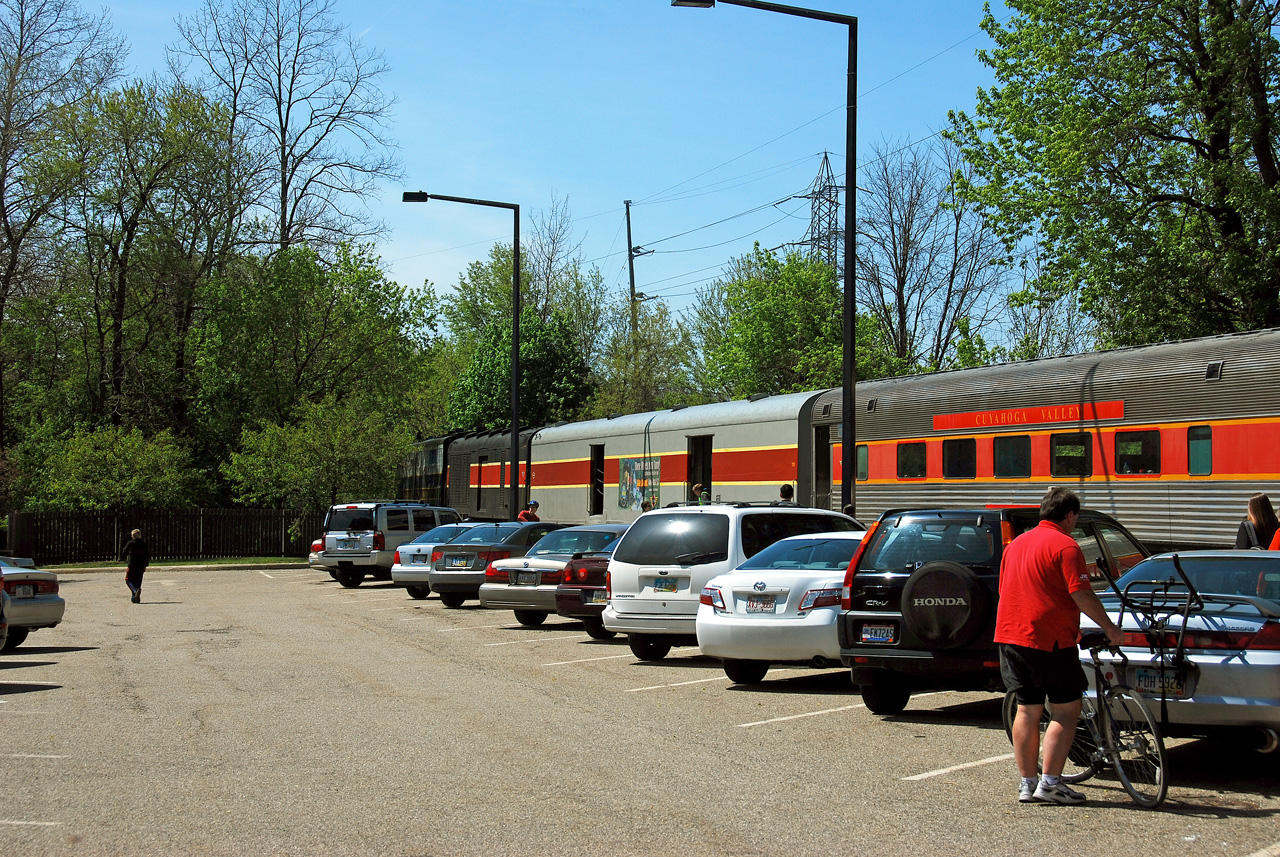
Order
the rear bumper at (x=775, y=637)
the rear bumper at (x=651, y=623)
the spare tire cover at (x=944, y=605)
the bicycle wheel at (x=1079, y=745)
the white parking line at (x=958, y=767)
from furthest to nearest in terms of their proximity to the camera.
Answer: the rear bumper at (x=651, y=623) → the rear bumper at (x=775, y=637) → the spare tire cover at (x=944, y=605) → the white parking line at (x=958, y=767) → the bicycle wheel at (x=1079, y=745)

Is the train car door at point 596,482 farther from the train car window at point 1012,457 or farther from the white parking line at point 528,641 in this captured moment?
the white parking line at point 528,641

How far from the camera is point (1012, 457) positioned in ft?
62.8

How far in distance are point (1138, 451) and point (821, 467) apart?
7470 millimetres

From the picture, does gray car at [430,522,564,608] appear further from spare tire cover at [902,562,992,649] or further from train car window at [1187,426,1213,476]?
spare tire cover at [902,562,992,649]

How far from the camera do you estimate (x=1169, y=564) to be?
845cm

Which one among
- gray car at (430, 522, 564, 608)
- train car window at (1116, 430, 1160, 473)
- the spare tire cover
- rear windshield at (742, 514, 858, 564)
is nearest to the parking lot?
the spare tire cover

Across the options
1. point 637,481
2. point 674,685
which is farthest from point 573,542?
point 637,481

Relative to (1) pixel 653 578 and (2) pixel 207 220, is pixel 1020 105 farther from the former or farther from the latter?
(2) pixel 207 220

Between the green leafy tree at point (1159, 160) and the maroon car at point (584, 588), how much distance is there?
600 inches

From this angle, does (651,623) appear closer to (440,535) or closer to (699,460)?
(440,535)

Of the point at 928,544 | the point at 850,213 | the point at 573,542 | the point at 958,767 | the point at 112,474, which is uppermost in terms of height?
the point at 850,213

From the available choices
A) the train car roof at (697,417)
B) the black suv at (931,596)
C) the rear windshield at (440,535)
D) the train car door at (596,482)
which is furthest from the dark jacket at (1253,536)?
the train car door at (596,482)

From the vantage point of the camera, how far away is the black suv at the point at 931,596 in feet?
30.1

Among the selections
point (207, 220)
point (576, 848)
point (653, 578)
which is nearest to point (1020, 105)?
point (653, 578)
